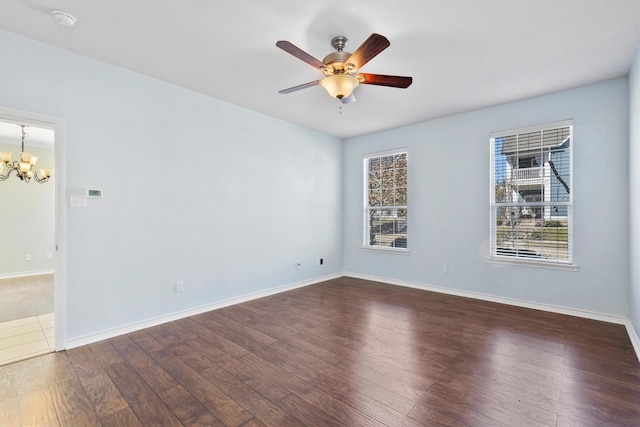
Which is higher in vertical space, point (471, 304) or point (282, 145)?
point (282, 145)

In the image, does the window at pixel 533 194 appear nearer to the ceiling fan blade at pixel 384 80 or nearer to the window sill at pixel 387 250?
the window sill at pixel 387 250

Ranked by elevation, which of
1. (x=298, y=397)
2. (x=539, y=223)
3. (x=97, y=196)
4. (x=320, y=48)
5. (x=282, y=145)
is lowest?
(x=298, y=397)

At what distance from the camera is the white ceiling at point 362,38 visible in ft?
7.14

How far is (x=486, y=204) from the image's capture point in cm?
426

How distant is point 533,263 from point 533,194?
903 millimetres

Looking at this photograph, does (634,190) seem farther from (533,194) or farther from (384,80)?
(384,80)

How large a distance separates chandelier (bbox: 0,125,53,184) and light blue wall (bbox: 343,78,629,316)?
5.67 meters

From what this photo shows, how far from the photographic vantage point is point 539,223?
12.8 feet

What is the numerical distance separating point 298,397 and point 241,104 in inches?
141

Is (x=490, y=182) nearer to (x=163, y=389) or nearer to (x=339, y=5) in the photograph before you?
(x=339, y=5)

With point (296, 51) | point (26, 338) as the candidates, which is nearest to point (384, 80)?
point (296, 51)

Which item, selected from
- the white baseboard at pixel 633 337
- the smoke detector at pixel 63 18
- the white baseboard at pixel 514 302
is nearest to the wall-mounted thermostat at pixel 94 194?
the smoke detector at pixel 63 18

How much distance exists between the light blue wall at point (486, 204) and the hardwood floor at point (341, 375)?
Result: 501 millimetres

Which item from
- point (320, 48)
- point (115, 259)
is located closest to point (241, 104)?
point (320, 48)
